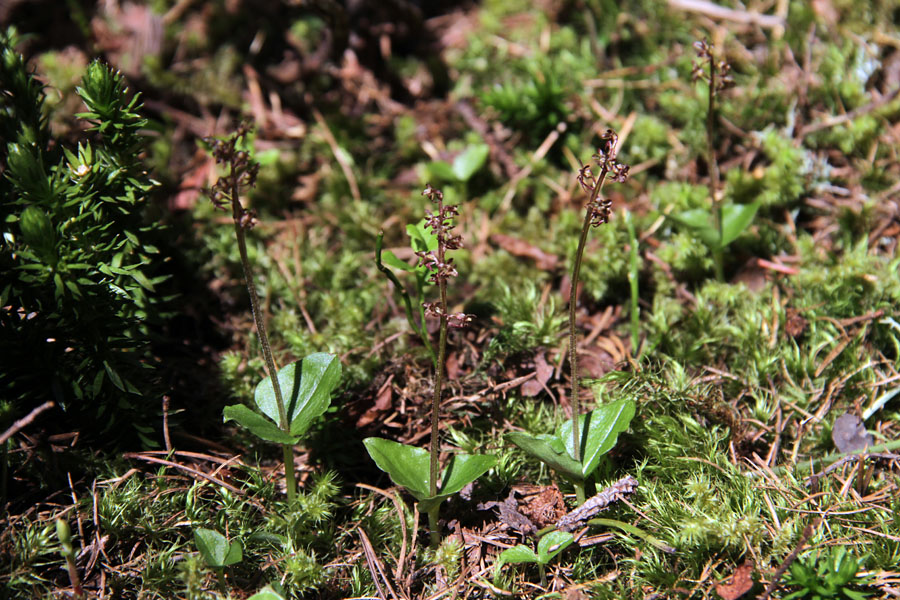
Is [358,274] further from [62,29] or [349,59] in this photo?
[62,29]

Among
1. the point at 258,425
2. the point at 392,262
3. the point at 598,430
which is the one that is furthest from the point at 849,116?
the point at 258,425

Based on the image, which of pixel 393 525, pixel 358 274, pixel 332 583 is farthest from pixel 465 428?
pixel 358 274

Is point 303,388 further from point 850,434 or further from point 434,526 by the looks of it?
point 850,434

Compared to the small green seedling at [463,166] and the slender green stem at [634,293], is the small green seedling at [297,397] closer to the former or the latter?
the slender green stem at [634,293]

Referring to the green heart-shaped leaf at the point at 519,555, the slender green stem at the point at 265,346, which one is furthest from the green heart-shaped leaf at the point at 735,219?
the slender green stem at the point at 265,346

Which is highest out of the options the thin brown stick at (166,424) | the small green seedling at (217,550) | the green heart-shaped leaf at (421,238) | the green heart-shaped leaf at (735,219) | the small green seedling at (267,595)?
the green heart-shaped leaf at (421,238)

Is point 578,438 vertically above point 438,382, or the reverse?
point 438,382
